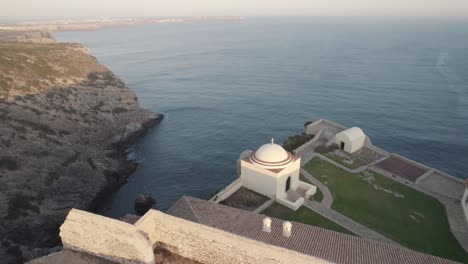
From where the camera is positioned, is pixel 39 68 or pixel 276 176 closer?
pixel 276 176

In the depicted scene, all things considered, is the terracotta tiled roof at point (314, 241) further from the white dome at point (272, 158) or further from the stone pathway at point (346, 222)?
the white dome at point (272, 158)

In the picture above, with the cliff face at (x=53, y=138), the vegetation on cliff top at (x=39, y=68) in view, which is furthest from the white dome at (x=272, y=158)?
the vegetation on cliff top at (x=39, y=68)

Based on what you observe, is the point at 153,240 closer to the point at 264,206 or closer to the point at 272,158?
the point at 264,206

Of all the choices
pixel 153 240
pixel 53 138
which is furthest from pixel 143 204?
pixel 153 240

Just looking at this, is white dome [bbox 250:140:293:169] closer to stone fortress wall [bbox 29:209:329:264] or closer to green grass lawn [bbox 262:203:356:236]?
green grass lawn [bbox 262:203:356:236]

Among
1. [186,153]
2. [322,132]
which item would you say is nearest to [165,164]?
[186,153]

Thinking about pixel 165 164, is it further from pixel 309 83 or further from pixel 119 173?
pixel 309 83
